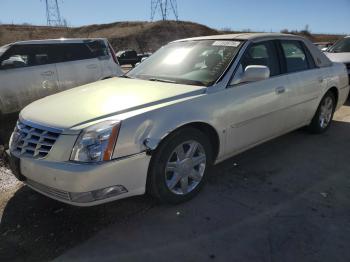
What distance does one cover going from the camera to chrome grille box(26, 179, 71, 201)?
2.86 metres

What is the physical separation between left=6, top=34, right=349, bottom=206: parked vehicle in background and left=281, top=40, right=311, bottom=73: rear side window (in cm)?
2

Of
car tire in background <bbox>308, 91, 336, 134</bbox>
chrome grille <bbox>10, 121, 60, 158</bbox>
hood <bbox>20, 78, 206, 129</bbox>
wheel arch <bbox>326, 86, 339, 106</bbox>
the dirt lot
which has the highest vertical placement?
hood <bbox>20, 78, 206, 129</bbox>

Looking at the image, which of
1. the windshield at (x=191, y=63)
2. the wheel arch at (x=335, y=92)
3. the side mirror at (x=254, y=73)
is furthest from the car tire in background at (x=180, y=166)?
the wheel arch at (x=335, y=92)

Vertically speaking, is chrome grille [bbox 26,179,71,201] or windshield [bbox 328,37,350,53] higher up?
windshield [bbox 328,37,350,53]

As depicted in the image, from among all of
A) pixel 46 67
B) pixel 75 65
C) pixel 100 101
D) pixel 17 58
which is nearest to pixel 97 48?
pixel 75 65

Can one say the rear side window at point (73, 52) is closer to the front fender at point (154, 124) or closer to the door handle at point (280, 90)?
the door handle at point (280, 90)

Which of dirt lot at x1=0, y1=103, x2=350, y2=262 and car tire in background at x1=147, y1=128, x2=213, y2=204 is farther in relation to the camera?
car tire in background at x1=147, y1=128, x2=213, y2=204

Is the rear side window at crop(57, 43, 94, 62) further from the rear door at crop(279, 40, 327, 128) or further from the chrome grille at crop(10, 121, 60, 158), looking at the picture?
the rear door at crop(279, 40, 327, 128)

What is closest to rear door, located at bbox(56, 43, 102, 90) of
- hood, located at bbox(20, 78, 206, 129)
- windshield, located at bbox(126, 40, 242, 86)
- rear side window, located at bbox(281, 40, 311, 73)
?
windshield, located at bbox(126, 40, 242, 86)

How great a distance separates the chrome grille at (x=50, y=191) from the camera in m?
2.86

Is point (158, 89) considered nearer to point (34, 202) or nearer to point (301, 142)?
point (34, 202)

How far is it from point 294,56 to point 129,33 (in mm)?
40663

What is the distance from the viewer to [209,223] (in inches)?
122

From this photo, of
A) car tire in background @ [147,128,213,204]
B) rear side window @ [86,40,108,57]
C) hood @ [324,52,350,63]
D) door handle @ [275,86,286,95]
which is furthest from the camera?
hood @ [324,52,350,63]
